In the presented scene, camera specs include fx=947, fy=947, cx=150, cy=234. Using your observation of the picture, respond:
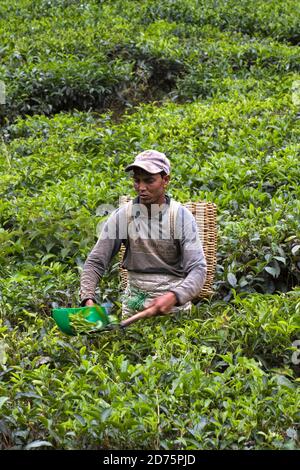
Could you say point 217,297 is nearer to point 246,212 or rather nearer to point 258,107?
point 246,212

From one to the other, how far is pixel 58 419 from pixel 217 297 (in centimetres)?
203

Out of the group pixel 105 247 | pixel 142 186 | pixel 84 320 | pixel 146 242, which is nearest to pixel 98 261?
pixel 105 247

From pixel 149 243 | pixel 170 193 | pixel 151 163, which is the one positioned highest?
pixel 151 163

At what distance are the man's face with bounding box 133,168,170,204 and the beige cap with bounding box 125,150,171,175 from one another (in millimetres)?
40

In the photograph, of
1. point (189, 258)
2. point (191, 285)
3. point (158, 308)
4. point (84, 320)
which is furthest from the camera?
point (189, 258)

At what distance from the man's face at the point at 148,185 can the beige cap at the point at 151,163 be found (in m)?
0.04

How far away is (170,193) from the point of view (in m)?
7.24

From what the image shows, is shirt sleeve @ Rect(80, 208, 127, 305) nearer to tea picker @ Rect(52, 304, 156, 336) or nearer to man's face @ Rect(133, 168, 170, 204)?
man's face @ Rect(133, 168, 170, 204)

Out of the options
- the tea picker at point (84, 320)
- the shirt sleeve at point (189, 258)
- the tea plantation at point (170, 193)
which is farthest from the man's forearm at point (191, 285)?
the tea picker at point (84, 320)

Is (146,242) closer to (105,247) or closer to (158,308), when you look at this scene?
(105,247)

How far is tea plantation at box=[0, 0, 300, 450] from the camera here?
13.4 feet

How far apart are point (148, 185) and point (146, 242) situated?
332 mm

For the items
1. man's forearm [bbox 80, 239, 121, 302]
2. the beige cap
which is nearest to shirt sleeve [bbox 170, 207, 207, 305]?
the beige cap
